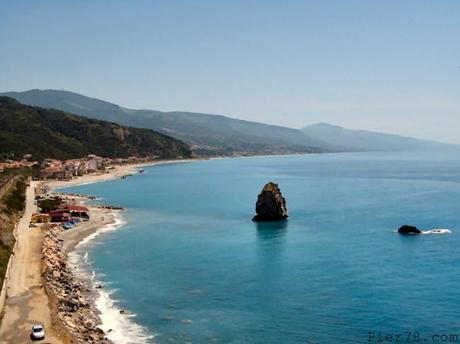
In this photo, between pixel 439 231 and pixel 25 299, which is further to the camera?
pixel 439 231

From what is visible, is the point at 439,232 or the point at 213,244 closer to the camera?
the point at 213,244

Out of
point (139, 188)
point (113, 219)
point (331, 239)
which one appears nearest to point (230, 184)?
point (139, 188)

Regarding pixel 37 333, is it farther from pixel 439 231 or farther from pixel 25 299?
pixel 439 231

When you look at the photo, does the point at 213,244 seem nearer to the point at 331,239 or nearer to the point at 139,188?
the point at 331,239

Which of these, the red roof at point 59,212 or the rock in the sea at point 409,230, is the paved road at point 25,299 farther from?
the rock in the sea at point 409,230

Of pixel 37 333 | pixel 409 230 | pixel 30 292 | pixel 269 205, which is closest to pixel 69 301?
pixel 30 292
